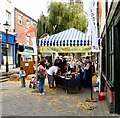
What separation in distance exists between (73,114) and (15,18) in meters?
33.3

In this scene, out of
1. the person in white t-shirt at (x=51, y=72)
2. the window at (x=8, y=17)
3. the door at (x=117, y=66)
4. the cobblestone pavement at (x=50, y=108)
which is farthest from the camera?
the window at (x=8, y=17)

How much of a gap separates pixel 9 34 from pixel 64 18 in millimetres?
8517

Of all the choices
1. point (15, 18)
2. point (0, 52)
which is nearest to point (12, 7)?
point (15, 18)

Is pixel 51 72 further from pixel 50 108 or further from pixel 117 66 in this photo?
pixel 117 66

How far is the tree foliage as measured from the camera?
4266 centimetres

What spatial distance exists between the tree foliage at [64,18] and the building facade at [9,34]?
225 inches

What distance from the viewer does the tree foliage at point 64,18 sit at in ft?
140

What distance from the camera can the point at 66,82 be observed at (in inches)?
624

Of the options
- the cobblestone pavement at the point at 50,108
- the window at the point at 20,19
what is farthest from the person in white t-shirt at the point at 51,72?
the window at the point at 20,19

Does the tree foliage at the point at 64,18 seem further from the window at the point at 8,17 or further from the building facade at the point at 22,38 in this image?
the window at the point at 8,17

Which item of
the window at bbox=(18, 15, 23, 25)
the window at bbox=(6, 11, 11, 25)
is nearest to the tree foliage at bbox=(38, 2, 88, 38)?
the window at bbox=(18, 15, 23, 25)

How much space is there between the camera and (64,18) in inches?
1693

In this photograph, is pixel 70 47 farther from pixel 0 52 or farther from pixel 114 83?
pixel 0 52

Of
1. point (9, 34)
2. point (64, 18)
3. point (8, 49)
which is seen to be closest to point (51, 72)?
point (9, 34)
